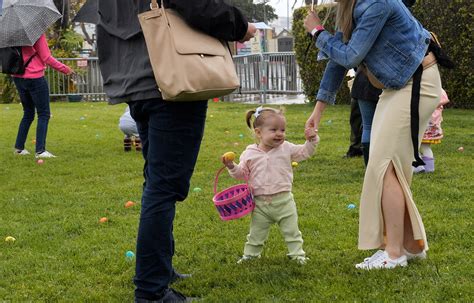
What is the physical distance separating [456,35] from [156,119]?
37.7ft

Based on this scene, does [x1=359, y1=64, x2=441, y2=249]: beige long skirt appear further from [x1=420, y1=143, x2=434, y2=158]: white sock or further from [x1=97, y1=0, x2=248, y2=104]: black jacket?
[x1=420, y1=143, x2=434, y2=158]: white sock

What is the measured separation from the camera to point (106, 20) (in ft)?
11.6

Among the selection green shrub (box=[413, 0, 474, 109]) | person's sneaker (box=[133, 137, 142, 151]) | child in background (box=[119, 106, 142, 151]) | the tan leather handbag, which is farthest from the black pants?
green shrub (box=[413, 0, 474, 109])

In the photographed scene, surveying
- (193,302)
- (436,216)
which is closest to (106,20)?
(193,302)

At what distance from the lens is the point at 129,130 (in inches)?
365

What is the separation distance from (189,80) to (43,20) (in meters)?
6.37

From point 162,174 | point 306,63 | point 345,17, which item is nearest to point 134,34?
point 162,174

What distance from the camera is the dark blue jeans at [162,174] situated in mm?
3285

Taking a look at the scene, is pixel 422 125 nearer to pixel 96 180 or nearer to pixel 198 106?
pixel 198 106

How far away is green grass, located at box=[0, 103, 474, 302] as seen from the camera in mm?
3793

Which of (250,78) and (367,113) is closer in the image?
(367,113)

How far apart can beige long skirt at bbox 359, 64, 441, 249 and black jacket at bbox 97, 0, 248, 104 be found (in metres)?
1.06

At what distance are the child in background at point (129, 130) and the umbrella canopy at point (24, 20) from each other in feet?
4.83

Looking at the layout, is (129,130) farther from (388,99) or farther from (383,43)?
(383,43)
